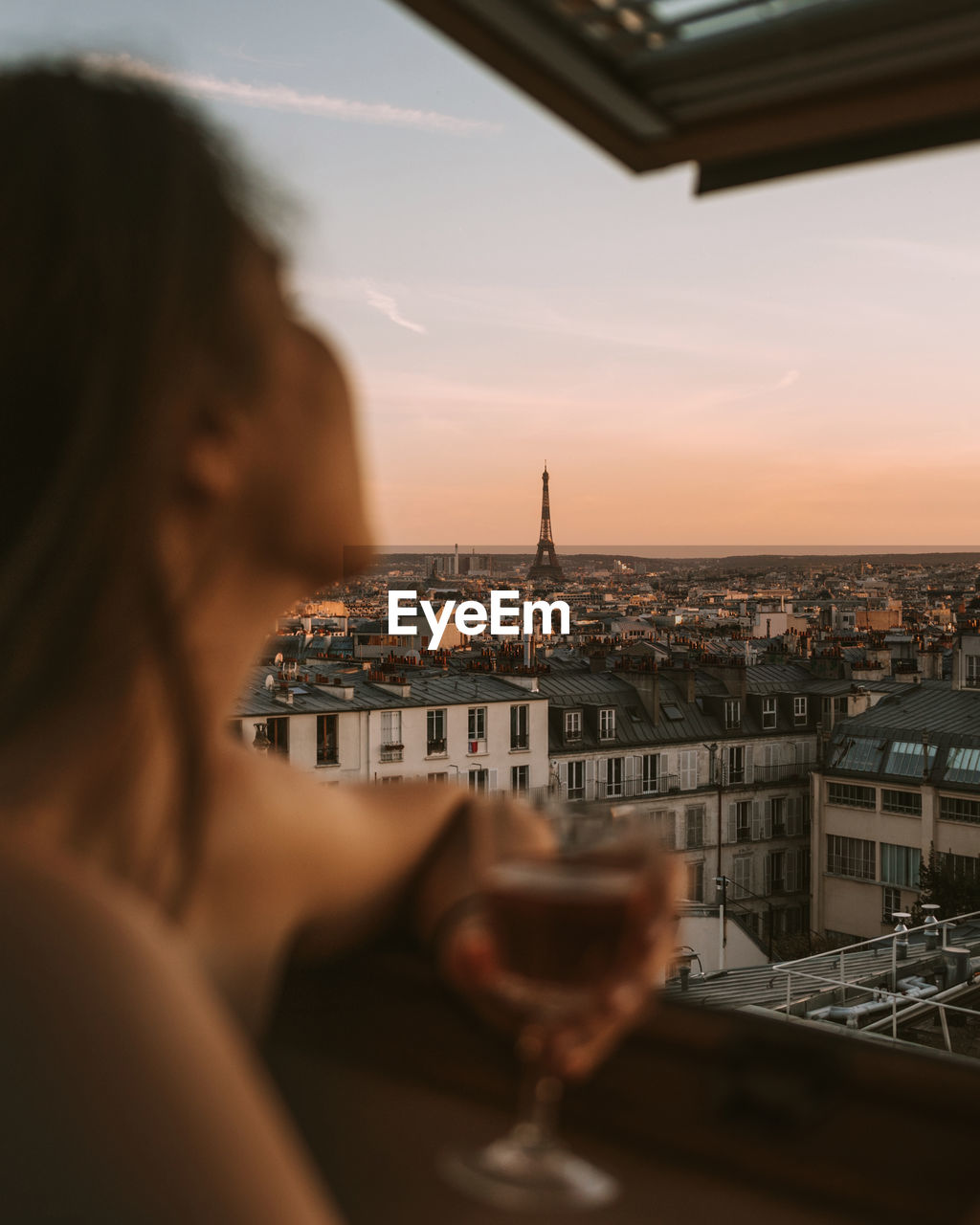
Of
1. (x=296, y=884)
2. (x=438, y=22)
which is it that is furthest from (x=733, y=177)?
(x=296, y=884)

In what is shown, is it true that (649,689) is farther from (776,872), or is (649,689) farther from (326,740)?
(326,740)

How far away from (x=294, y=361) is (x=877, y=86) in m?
0.71

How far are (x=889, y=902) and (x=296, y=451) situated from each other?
Answer: 10.1 metres

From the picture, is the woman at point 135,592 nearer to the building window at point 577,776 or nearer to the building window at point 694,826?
the building window at point 577,776

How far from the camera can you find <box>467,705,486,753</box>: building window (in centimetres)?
863

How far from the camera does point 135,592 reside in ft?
0.72

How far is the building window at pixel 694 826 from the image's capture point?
10703 millimetres

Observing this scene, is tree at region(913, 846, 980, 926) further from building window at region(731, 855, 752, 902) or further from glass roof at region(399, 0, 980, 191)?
glass roof at region(399, 0, 980, 191)

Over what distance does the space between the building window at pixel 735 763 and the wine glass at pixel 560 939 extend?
35.4 ft

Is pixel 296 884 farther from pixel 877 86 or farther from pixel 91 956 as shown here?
pixel 877 86

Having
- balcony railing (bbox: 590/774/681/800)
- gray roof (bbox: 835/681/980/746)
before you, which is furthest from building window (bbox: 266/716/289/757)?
gray roof (bbox: 835/681/980/746)

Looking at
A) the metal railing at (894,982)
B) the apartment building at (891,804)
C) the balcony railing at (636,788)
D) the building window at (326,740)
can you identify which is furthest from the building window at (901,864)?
the building window at (326,740)

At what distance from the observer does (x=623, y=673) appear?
10.6 metres

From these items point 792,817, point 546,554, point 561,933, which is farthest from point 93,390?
point 546,554
